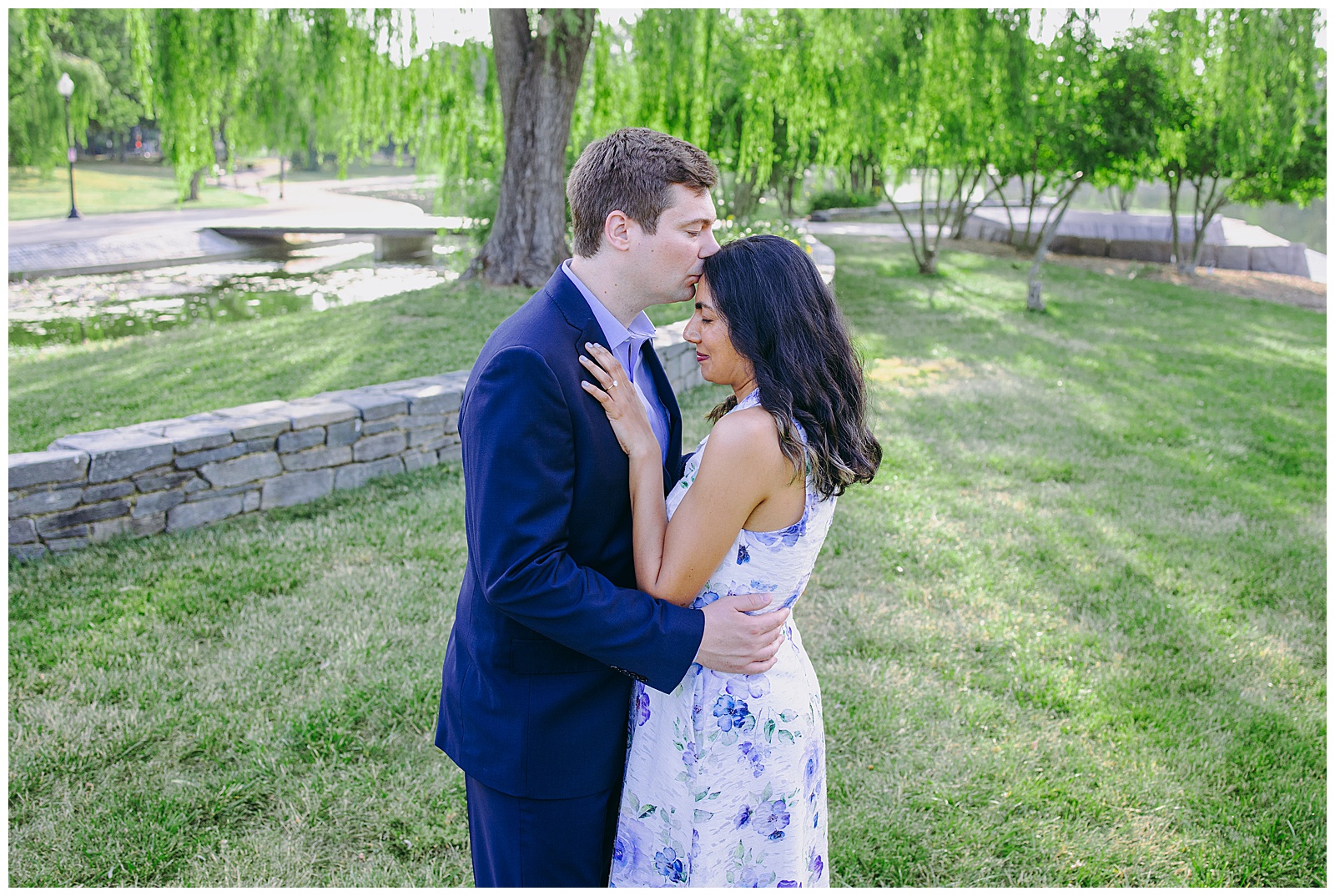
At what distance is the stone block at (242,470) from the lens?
5348 millimetres

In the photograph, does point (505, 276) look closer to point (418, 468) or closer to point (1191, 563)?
point (418, 468)

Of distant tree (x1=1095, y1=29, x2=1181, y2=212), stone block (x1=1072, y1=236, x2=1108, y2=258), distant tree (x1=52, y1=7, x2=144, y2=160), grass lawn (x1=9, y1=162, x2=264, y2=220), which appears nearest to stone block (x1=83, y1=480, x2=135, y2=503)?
distant tree (x1=1095, y1=29, x2=1181, y2=212)

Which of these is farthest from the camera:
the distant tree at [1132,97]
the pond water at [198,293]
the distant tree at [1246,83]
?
the distant tree at [1132,97]

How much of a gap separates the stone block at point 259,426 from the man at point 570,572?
3873 millimetres

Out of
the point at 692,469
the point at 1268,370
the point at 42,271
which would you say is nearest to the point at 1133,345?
the point at 1268,370

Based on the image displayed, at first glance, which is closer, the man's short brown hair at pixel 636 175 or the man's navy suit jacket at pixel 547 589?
the man's navy suit jacket at pixel 547 589

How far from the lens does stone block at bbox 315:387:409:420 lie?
6023mm

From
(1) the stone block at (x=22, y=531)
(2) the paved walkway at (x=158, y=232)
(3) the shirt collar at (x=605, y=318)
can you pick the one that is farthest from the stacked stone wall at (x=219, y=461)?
(2) the paved walkway at (x=158, y=232)

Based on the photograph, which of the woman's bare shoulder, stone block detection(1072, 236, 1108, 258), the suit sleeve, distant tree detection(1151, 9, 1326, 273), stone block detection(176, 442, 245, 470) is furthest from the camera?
stone block detection(1072, 236, 1108, 258)

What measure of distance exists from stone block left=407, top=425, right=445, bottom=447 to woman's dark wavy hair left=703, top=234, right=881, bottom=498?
4.74 meters

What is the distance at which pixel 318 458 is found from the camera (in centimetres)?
584

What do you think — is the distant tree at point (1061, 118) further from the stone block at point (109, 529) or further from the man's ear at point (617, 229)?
the man's ear at point (617, 229)

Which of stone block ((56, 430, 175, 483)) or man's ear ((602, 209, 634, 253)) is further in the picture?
stone block ((56, 430, 175, 483))

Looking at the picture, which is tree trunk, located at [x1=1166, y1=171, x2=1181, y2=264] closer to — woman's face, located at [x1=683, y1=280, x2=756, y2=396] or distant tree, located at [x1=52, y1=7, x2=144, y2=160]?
woman's face, located at [x1=683, y1=280, x2=756, y2=396]
